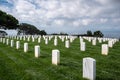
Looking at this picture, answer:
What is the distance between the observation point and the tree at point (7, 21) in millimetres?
74838

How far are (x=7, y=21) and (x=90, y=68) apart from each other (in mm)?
72185

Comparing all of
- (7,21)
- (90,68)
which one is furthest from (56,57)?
(7,21)

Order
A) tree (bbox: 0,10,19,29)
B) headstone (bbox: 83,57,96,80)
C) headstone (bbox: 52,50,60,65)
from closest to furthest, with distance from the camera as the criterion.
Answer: headstone (bbox: 83,57,96,80) < headstone (bbox: 52,50,60,65) < tree (bbox: 0,10,19,29)

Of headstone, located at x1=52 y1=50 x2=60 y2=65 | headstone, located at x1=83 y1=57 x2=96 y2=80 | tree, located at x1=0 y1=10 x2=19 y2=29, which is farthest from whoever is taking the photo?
tree, located at x1=0 y1=10 x2=19 y2=29

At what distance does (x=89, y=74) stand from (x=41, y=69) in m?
3.14

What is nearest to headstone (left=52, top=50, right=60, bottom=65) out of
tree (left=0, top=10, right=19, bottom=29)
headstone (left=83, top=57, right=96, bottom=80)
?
headstone (left=83, top=57, right=96, bottom=80)

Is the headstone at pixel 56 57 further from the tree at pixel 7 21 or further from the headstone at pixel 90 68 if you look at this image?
the tree at pixel 7 21

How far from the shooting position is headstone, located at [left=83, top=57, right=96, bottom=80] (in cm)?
855

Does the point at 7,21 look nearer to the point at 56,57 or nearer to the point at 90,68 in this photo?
the point at 56,57

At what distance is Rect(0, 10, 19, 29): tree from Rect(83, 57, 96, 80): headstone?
2697 inches

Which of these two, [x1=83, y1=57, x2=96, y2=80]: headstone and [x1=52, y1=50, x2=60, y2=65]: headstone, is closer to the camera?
[x1=83, y1=57, x2=96, y2=80]: headstone

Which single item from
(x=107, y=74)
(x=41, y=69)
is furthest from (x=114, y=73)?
(x=41, y=69)

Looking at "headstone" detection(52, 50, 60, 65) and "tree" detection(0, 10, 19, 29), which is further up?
"tree" detection(0, 10, 19, 29)

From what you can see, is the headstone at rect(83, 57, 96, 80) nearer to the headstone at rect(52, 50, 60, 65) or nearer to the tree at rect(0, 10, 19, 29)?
the headstone at rect(52, 50, 60, 65)
